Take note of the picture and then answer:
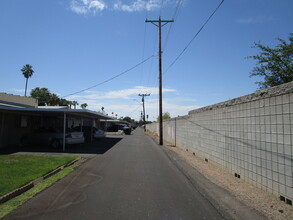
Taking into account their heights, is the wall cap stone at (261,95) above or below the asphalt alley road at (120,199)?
above

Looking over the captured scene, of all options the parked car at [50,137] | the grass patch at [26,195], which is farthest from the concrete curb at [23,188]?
the parked car at [50,137]

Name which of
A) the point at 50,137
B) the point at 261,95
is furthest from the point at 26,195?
the point at 50,137

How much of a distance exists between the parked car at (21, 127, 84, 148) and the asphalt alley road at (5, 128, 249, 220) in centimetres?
875

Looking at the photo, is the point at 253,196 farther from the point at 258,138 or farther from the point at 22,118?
the point at 22,118

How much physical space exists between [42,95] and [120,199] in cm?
7597

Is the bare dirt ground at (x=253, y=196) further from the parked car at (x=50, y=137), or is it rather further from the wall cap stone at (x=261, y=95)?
the parked car at (x=50, y=137)

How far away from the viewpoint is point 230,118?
341 inches

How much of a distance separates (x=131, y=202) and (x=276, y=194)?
343 centimetres

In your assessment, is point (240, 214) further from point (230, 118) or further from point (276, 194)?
point (230, 118)

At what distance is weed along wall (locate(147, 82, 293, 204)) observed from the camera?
17.6ft

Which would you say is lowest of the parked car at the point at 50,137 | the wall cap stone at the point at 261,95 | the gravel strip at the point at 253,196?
the gravel strip at the point at 253,196

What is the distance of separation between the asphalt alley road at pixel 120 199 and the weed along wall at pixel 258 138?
172 centimetres

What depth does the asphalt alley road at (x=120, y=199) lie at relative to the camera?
185 inches

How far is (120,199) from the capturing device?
5.64 m
